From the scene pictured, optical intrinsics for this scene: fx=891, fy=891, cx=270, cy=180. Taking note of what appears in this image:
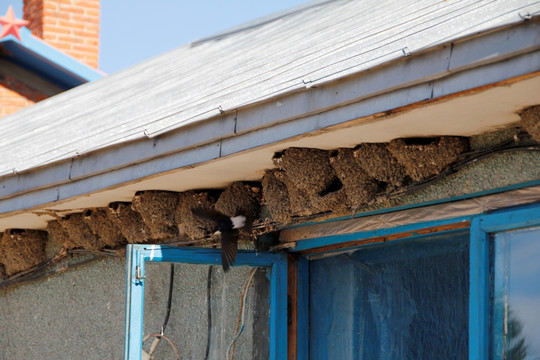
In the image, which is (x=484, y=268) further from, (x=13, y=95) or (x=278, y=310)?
(x=13, y=95)

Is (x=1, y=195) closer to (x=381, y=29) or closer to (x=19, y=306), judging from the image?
(x=19, y=306)

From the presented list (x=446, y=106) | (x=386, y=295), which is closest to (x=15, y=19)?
(x=386, y=295)

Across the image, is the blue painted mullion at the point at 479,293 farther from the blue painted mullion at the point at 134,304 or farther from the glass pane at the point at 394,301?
the blue painted mullion at the point at 134,304

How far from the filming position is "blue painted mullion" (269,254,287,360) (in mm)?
4758

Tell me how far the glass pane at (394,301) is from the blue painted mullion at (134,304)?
1.02m

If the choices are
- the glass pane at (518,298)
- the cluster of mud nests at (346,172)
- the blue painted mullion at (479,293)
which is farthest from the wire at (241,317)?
the glass pane at (518,298)

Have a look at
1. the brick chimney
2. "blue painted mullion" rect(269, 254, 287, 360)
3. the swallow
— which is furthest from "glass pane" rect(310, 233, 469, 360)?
the brick chimney

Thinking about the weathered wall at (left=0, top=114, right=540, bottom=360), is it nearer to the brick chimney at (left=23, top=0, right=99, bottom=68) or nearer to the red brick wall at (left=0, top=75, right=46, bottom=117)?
the red brick wall at (left=0, top=75, right=46, bottom=117)

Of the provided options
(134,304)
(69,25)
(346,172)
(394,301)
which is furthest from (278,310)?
(69,25)

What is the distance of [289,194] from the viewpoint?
453 cm

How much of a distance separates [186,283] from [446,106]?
8.46ft

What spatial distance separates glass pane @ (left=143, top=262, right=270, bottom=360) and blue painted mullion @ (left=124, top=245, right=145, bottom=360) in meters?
0.85

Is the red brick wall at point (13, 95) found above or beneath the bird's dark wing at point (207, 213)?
above

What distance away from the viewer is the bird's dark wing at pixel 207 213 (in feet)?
15.5
